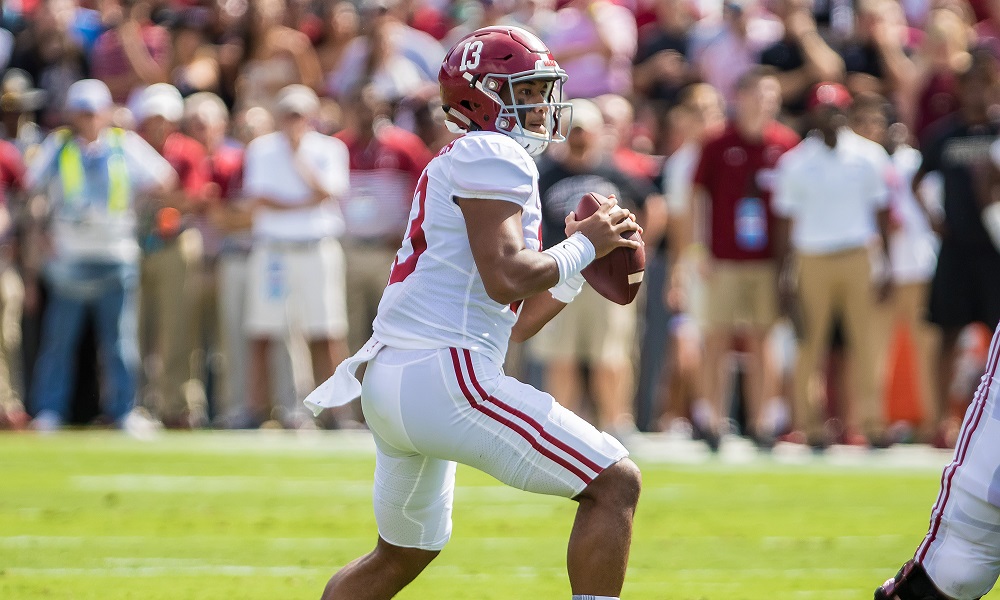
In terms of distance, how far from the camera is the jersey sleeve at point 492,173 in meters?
4.38

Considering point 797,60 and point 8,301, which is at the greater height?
point 797,60

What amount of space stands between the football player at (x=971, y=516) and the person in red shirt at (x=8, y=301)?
9672 millimetres

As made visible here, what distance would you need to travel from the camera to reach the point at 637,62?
566 inches

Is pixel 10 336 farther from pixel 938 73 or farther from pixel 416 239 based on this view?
pixel 416 239

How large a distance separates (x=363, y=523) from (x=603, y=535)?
391cm

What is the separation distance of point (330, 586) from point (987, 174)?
777 centimetres

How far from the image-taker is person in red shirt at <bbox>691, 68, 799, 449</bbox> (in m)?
11.8

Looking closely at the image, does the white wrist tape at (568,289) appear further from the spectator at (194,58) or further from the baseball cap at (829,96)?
the spectator at (194,58)

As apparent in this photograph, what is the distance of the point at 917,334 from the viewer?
41.7 feet

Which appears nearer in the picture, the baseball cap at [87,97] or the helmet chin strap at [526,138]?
the helmet chin strap at [526,138]

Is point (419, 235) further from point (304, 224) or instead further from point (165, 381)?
point (165, 381)

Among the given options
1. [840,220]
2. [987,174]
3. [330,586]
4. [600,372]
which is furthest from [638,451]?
[330,586]

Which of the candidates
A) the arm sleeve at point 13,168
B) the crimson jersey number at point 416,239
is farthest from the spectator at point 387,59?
the crimson jersey number at point 416,239

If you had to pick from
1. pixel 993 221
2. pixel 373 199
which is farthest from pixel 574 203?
pixel 993 221
